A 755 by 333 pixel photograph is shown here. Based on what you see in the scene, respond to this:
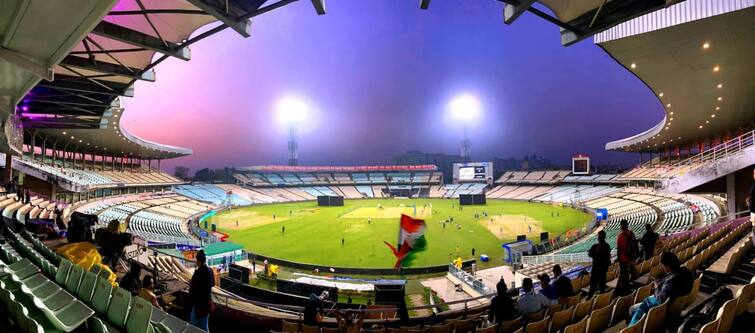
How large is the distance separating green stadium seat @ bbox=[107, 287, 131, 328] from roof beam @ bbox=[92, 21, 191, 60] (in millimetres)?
6979

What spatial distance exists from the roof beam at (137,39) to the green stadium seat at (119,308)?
698 cm

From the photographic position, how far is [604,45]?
13.4m

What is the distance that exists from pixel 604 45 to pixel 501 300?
12.9 meters

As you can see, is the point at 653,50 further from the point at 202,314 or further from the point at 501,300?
the point at 202,314

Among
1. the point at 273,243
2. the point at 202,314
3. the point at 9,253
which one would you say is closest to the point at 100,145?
the point at 273,243

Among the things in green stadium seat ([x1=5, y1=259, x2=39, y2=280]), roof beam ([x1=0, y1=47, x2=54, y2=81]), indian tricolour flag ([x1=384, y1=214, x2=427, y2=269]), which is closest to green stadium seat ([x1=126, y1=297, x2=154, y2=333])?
green stadium seat ([x1=5, y1=259, x2=39, y2=280])

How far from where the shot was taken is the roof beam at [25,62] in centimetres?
523

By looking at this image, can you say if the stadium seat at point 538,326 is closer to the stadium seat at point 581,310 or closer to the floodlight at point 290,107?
the stadium seat at point 581,310

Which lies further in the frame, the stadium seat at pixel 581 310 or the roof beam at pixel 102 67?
the roof beam at pixel 102 67

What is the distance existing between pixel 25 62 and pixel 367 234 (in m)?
28.2

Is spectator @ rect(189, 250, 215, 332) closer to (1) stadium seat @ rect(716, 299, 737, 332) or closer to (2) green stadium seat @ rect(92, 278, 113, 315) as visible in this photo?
(2) green stadium seat @ rect(92, 278, 113, 315)

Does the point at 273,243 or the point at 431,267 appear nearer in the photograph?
the point at 431,267

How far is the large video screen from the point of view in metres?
85.3

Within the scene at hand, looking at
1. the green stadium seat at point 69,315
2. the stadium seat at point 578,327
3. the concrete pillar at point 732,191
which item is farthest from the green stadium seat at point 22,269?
the concrete pillar at point 732,191
